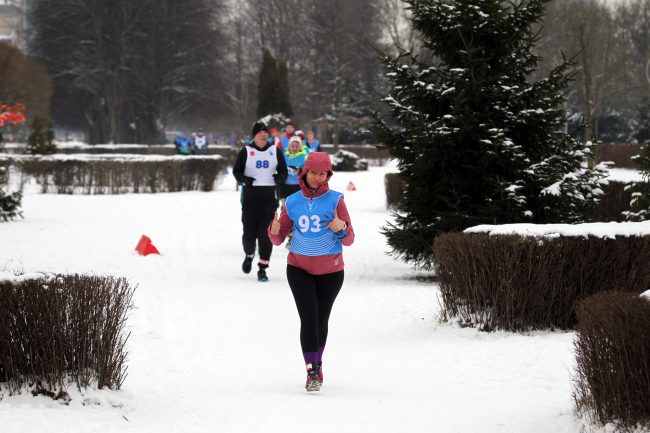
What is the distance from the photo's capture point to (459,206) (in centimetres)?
1246

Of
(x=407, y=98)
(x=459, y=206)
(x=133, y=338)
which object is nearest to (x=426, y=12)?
(x=407, y=98)

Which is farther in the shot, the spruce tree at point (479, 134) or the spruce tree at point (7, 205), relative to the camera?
the spruce tree at point (7, 205)

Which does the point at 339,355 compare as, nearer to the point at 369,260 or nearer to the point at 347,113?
the point at 369,260

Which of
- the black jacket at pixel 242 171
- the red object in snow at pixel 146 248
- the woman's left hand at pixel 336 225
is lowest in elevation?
the red object in snow at pixel 146 248

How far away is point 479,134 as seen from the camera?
12219mm

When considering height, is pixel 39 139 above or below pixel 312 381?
above

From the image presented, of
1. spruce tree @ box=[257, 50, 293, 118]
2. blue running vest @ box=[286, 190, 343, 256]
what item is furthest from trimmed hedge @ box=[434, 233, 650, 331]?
spruce tree @ box=[257, 50, 293, 118]

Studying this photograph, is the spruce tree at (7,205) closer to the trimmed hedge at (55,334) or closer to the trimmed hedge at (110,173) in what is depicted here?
the trimmed hedge at (110,173)

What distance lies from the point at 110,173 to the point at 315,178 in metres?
24.6

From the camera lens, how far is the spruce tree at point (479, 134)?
1212 cm

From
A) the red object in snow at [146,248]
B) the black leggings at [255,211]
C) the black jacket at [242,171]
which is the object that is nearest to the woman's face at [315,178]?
the black jacket at [242,171]

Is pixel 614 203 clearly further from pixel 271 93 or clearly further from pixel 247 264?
pixel 271 93

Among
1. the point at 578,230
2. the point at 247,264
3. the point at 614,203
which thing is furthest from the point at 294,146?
the point at 578,230

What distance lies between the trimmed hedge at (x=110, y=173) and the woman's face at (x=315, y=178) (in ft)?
79.4
